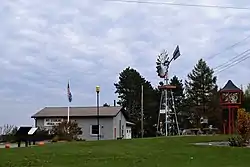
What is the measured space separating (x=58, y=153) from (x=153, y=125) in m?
66.2

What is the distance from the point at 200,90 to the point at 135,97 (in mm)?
13109

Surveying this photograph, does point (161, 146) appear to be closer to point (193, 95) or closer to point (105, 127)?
point (105, 127)

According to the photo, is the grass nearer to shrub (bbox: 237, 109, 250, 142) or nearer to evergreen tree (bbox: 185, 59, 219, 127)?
shrub (bbox: 237, 109, 250, 142)

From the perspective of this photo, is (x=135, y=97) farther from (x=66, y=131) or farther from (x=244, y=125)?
(x=244, y=125)

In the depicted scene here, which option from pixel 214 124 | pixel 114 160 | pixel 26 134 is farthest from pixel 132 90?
pixel 114 160

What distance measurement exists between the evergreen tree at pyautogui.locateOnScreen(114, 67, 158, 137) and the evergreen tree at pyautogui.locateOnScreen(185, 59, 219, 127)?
6.77m

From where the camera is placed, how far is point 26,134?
33.3 m

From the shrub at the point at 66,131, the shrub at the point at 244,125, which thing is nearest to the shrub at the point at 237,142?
the shrub at the point at 244,125

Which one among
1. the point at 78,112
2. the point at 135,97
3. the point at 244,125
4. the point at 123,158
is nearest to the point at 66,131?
the point at 244,125

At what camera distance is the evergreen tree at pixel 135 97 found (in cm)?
8731

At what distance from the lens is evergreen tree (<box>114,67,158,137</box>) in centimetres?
8731

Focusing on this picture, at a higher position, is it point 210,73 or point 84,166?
point 210,73

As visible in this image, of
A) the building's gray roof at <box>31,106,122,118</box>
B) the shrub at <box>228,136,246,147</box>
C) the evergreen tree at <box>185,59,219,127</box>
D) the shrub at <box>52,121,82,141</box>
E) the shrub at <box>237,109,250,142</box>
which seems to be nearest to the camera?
the shrub at <box>228,136,246,147</box>

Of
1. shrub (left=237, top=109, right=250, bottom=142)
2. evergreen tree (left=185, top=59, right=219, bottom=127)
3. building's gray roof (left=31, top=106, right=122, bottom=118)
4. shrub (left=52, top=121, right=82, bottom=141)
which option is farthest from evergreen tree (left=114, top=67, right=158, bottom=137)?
shrub (left=237, top=109, right=250, bottom=142)
